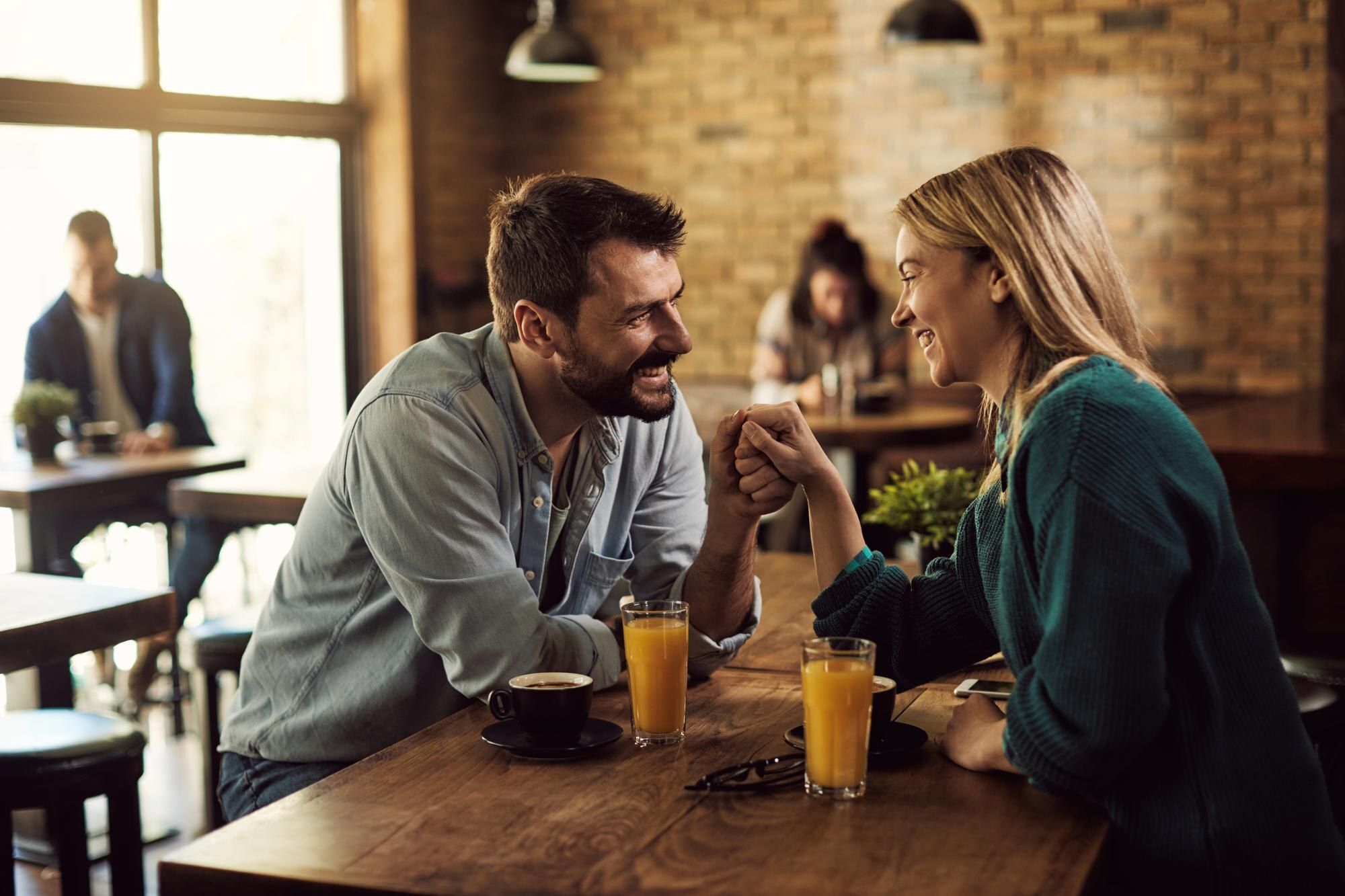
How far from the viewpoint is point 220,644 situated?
279 centimetres

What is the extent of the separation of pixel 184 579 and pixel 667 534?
9.07ft

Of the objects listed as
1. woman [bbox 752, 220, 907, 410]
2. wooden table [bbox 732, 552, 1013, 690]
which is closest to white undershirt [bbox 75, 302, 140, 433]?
woman [bbox 752, 220, 907, 410]

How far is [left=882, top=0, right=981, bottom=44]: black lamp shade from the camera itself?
16.3 feet

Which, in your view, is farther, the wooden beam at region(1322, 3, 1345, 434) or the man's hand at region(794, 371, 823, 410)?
the man's hand at region(794, 371, 823, 410)

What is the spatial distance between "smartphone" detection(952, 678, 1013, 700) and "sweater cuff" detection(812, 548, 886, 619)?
0.17 meters

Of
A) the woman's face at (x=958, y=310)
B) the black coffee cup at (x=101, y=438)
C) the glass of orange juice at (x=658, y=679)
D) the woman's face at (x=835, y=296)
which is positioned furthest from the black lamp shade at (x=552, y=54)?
the glass of orange juice at (x=658, y=679)

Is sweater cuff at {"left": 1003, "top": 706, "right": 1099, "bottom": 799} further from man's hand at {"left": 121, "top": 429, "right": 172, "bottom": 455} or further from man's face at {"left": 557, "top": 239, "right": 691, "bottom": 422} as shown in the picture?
man's hand at {"left": 121, "top": 429, "right": 172, "bottom": 455}

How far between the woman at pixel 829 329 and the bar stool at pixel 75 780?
10.7ft

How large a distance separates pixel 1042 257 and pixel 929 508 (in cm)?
67

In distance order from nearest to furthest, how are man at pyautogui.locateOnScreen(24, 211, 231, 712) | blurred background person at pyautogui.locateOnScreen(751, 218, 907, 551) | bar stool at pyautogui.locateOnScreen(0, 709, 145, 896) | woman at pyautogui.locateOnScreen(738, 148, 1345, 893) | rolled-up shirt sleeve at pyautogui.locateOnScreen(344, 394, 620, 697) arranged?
woman at pyautogui.locateOnScreen(738, 148, 1345, 893)
rolled-up shirt sleeve at pyautogui.locateOnScreen(344, 394, 620, 697)
bar stool at pyautogui.locateOnScreen(0, 709, 145, 896)
man at pyautogui.locateOnScreen(24, 211, 231, 712)
blurred background person at pyautogui.locateOnScreen(751, 218, 907, 551)

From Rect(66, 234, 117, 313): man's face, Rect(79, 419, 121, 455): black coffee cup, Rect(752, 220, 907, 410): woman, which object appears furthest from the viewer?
Rect(752, 220, 907, 410): woman

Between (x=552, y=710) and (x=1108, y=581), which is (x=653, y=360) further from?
(x=1108, y=581)

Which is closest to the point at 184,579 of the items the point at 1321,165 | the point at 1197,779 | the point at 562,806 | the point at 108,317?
the point at 108,317

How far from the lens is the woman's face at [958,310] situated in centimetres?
148
